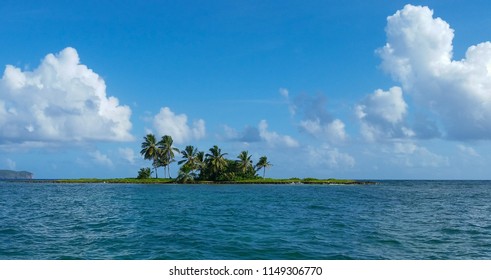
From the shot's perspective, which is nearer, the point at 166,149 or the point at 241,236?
the point at 241,236

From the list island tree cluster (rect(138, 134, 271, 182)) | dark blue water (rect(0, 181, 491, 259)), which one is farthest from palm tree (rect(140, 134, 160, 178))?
dark blue water (rect(0, 181, 491, 259))

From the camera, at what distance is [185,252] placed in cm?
2083

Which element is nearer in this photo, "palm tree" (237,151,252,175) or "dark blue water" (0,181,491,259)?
"dark blue water" (0,181,491,259)

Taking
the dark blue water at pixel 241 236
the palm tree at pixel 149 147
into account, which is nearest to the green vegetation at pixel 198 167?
the palm tree at pixel 149 147

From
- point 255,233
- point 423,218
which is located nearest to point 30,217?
point 255,233

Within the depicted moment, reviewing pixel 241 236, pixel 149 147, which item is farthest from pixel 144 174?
pixel 241 236

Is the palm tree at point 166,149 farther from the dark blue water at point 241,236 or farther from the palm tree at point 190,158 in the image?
the dark blue water at point 241,236

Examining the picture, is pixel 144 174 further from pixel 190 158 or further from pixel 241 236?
pixel 241 236

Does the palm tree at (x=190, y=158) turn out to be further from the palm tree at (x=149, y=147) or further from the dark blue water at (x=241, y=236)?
the dark blue water at (x=241, y=236)

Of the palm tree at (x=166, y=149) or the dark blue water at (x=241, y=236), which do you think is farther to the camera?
the palm tree at (x=166, y=149)

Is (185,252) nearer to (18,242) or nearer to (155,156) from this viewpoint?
(18,242)

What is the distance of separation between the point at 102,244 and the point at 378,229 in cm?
1901

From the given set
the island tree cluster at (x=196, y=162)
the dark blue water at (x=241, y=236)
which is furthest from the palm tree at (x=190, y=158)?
the dark blue water at (x=241, y=236)

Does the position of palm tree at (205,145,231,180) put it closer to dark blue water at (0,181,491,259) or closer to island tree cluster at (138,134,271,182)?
island tree cluster at (138,134,271,182)
